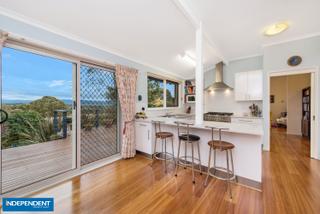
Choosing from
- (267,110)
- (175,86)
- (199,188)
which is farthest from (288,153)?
(175,86)

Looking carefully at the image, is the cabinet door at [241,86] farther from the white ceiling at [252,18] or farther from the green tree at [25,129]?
the green tree at [25,129]

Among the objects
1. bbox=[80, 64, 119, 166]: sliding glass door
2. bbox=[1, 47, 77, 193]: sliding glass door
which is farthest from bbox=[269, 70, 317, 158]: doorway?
bbox=[1, 47, 77, 193]: sliding glass door

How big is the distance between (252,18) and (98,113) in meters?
3.64

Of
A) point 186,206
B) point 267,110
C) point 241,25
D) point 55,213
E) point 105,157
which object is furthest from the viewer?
point 267,110

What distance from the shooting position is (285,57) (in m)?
3.47

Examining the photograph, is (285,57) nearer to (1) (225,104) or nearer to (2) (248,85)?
(2) (248,85)

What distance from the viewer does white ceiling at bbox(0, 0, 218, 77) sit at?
189 centimetres

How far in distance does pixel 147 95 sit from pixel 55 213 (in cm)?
301

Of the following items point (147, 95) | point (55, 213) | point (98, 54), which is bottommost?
point (55, 213)

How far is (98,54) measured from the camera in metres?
2.80

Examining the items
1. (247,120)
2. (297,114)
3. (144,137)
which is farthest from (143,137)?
(297,114)

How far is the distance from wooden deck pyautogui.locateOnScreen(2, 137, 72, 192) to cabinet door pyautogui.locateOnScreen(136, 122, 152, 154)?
1471 millimetres

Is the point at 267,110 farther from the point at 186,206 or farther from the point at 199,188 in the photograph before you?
the point at 186,206

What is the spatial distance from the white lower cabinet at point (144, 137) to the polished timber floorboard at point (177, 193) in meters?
0.61
